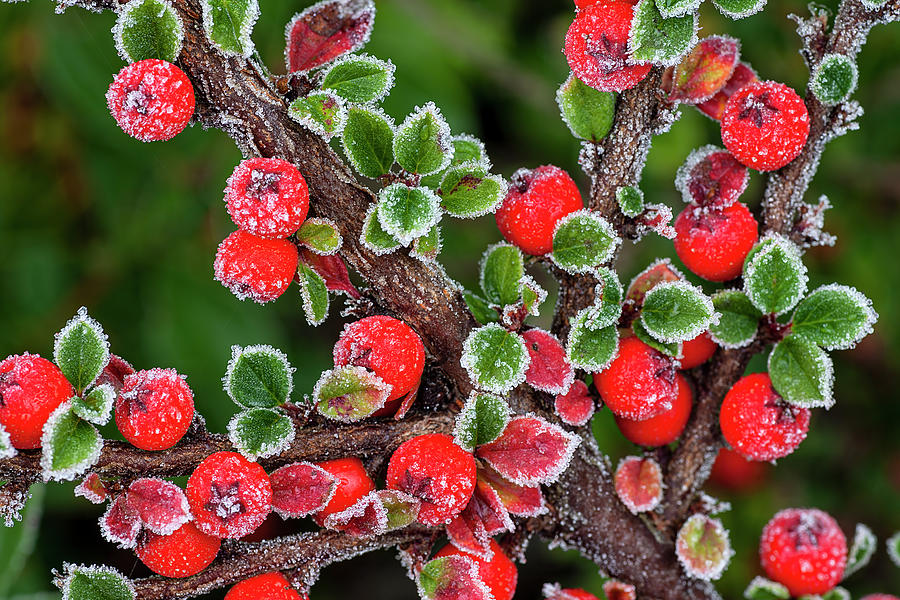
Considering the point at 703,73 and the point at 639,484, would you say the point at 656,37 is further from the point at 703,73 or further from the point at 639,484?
the point at 639,484

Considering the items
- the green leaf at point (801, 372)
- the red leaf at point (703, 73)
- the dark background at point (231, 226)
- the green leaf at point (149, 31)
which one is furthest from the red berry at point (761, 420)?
the dark background at point (231, 226)

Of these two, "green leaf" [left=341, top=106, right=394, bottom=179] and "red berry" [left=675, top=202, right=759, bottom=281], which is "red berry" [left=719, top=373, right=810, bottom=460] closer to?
"red berry" [left=675, top=202, right=759, bottom=281]

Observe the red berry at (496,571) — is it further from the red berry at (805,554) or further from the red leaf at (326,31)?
the red leaf at (326,31)

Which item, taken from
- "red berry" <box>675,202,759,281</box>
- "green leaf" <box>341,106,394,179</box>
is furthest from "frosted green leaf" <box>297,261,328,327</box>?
"red berry" <box>675,202,759,281</box>

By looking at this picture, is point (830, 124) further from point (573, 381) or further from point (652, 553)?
point (652, 553)

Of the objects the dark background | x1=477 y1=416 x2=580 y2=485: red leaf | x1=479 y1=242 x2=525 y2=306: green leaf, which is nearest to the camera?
x1=477 y1=416 x2=580 y2=485: red leaf

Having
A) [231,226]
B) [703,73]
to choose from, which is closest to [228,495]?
[703,73]
